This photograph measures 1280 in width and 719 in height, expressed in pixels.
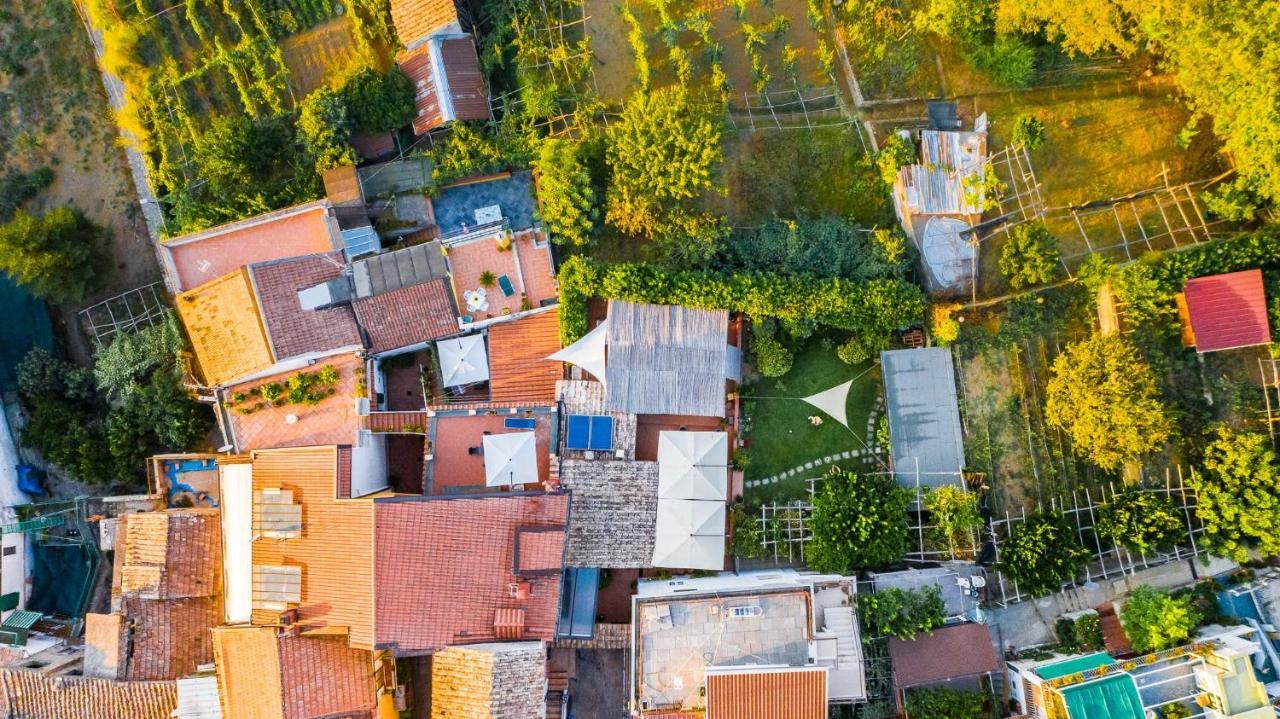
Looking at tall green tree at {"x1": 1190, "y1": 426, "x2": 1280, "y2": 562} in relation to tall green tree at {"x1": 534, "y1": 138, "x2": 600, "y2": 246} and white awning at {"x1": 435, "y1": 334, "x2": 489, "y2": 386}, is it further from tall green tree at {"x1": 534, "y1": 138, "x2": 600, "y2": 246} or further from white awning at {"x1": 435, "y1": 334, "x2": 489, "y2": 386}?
white awning at {"x1": 435, "y1": 334, "x2": 489, "y2": 386}

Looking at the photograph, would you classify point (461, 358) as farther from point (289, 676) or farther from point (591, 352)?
point (289, 676)

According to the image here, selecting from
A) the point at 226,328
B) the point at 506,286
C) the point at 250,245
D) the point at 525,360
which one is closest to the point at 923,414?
the point at 525,360

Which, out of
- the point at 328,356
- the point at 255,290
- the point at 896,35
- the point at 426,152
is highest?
the point at 896,35

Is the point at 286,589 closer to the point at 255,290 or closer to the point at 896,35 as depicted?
the point at 255,290

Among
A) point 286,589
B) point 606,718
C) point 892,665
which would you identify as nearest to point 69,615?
point 286,589

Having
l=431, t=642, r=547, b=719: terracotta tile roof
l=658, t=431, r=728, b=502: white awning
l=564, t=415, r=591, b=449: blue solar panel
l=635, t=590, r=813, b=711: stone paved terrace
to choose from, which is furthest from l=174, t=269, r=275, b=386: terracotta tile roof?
l=635, t=590, r=813, b=711: stone paved terrace

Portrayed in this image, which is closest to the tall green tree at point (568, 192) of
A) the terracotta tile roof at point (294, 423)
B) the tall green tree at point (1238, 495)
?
the terracotta tile roof at point (294, 423)
